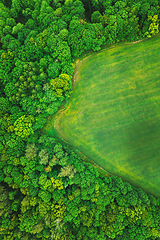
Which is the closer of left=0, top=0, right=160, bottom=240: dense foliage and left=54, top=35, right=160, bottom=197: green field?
left=0, top=0, right=160, bottom=240: dense foliage

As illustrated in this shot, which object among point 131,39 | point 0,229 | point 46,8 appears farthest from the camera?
point 131,39

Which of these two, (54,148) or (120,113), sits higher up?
(54,148)

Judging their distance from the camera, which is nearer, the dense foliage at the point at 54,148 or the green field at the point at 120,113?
the dense foliage at the point at 54,148

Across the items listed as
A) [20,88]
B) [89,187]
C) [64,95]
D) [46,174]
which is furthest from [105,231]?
[20,88]

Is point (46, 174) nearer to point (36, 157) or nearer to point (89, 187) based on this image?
point (36, 157)
